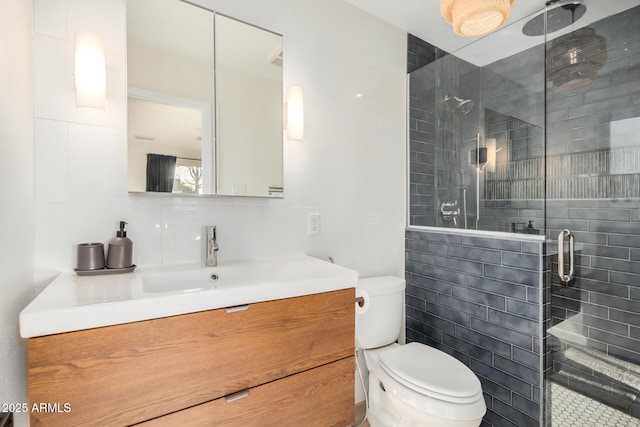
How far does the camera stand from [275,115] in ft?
5.02

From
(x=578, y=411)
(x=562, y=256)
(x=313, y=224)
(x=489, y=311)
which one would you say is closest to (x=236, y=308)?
(x=313, y=224)

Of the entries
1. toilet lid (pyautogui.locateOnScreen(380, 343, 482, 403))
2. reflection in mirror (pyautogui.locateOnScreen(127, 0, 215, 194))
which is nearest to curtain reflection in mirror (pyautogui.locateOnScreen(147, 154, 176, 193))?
reflection in mirror (pyautogui.locateOnScreen(127, 0, 215, 194))

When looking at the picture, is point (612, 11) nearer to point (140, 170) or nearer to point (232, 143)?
point (232, 143)

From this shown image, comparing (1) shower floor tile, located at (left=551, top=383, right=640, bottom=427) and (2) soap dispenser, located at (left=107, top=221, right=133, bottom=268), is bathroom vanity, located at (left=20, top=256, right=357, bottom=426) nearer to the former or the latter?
(2) soap dispenser, located at (left=107, top=221, right=133, bottom=268)

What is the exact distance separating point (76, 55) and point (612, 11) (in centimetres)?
240

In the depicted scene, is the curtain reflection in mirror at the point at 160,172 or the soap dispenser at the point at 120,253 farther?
the curtain reflection in mirror at the point at 160,172

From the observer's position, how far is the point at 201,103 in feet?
4.39

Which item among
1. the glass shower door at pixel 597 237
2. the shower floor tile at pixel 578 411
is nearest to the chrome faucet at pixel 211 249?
the glass shower door at pixel 597 237

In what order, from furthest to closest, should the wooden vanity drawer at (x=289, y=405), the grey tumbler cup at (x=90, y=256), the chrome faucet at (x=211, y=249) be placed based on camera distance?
the chrome faucet at (x=211, y=249)
the grey tumbler cup at (x=90, y=256)
the wooden vanity drawer at (x=289, y=405)

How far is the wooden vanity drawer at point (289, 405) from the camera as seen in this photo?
0.89 m

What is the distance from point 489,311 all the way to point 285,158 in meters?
1.34

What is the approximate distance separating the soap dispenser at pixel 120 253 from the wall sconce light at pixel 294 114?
0.87 m

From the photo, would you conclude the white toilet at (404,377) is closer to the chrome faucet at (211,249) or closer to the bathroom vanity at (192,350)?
the bathroom vanity at (192,350)

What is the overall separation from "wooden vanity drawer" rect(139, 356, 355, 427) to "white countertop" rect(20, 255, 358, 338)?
293 mm
